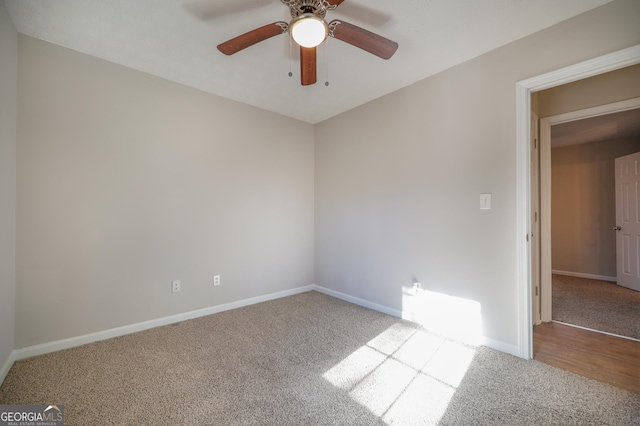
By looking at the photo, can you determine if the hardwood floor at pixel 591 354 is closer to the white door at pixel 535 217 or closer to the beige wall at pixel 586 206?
the white door at pixel 535 217

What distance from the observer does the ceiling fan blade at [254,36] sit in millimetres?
1613

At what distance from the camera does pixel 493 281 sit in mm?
2242

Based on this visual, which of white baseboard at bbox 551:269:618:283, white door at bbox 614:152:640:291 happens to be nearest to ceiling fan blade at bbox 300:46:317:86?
white door at bbox 614:152:640:291

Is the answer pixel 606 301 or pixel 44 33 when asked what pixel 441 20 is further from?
pixel 606 301

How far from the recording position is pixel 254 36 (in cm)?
167

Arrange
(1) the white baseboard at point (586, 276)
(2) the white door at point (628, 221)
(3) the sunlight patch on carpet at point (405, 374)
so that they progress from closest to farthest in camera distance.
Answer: (3) the sunlight patch on carpet at point (405, 374), (2) the white door at point (628, 221), (1) the white baseboard at point (586, 276)

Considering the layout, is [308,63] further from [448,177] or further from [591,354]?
[591,354]

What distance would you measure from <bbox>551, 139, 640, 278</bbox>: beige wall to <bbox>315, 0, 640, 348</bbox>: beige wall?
3969 mm

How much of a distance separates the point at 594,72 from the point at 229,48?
2413 mm

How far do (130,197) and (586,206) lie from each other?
6.71 meters

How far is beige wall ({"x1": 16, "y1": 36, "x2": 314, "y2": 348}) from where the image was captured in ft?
7.05

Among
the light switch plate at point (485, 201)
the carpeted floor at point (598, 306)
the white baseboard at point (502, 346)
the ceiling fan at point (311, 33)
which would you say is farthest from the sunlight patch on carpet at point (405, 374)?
the ceiling fan at point (311, 33)

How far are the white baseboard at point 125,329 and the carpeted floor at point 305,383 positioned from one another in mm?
72

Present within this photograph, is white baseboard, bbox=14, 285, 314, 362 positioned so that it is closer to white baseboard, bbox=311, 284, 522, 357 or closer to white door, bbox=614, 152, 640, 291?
white baseboard, bbox=311, 284, 522, 357
